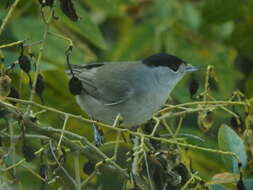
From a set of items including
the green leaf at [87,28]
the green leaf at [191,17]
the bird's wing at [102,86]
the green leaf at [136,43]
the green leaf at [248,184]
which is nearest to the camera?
the green leaf at [248,184]

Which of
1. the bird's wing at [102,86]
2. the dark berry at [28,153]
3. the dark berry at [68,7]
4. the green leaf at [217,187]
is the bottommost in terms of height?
the green leaf at [217,187]

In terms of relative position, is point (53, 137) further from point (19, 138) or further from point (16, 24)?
point (16, 24)

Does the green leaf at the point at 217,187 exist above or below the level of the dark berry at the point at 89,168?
below

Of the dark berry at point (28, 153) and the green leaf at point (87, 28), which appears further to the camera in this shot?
the green leaf at point (87, 28)

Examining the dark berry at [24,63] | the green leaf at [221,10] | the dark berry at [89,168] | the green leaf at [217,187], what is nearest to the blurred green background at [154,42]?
the green leaf at [221,10]

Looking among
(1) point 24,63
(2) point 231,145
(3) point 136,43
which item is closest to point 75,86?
(1) point 24,63

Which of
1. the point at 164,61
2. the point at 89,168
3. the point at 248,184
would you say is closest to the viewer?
the point at 248,184

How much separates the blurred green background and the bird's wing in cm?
10

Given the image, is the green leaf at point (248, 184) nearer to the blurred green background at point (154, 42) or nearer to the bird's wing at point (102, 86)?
the blurred green background at point (154, 42)

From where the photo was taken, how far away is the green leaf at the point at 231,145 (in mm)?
2207

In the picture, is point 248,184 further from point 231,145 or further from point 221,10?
point 221,10

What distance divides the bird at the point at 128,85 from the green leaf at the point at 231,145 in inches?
30.6

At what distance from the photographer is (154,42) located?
3.49m

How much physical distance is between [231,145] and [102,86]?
117cm
